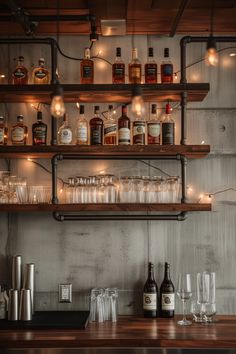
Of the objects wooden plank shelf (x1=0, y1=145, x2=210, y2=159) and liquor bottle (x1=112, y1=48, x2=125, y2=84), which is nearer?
wooden plank shelf (x1=0, y1=145, x2=210, y2=159)

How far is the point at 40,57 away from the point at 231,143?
5.01 ft

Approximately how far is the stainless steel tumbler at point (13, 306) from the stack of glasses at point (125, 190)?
2.31 feet

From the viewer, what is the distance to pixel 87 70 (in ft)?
12.4

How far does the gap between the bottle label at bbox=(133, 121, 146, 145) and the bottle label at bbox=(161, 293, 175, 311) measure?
1.04 metres

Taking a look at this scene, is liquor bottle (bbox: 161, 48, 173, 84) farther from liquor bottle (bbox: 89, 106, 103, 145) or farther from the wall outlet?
the wall outlet

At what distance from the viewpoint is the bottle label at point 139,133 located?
145 inches

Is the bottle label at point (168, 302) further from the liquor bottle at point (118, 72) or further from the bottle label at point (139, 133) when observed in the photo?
the liquor bottle at point (118, 72)

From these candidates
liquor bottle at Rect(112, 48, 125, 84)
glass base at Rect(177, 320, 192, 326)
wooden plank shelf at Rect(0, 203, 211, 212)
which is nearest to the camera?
glass base at Rect(177, 320, 192, 326)

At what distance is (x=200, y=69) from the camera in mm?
3986

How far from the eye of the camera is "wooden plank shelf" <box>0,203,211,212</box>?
3.56 meters

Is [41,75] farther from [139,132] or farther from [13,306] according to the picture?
[13,306]

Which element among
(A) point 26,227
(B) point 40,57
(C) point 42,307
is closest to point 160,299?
(C) point 42,307

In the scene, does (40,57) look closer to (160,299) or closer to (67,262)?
(67,262)

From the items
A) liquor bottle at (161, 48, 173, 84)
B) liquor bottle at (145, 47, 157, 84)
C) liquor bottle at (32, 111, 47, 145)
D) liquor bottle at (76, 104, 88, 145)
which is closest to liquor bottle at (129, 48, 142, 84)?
Answer: liquor bottle at (145, 47, 157, 84)
